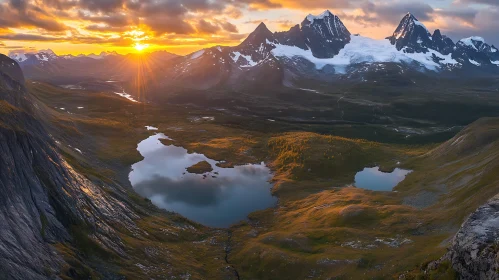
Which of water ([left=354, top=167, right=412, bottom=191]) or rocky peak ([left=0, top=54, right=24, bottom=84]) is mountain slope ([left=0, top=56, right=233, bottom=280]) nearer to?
water ([left=354, top=167, right=412, bottom=191])

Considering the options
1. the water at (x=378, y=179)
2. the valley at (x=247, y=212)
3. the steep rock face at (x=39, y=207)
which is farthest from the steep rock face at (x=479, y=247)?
the water at (x=378, y=179)

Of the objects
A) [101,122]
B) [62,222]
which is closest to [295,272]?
[62,222]

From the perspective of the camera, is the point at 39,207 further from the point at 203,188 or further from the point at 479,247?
the point at 479,247

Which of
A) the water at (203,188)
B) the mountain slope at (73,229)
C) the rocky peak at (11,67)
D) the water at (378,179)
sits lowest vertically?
the water at (203,188)

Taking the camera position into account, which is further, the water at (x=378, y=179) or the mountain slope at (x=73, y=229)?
the water at (x=378, y=179)

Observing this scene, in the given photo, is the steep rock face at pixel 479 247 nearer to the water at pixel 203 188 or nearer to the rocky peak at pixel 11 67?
the water at pixel 203 188

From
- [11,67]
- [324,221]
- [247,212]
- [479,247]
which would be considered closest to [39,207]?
[247,212]

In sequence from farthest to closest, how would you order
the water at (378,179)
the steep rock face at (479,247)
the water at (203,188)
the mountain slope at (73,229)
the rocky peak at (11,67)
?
the rocky peak at (11,67), the water at (378,179), the water at (203,188), the mountain slope at (73,229), the steep rock face at (479,247)
